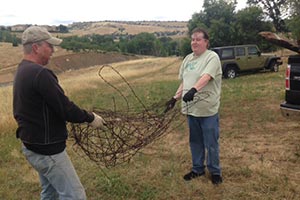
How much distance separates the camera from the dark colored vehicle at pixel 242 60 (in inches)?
754

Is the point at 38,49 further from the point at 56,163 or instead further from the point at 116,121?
the point at 116,121

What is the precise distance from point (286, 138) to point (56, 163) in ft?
16.0

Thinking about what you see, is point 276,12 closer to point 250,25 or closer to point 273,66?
point 250,25

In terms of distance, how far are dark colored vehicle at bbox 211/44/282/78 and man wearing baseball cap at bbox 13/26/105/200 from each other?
16.7 m

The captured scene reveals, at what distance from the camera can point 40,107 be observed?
2889 mm

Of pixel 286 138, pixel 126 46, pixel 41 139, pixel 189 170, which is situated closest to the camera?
A: pixel 41 139

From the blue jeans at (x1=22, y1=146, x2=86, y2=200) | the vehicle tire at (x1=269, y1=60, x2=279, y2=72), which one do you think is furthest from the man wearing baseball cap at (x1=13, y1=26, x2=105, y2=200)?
the vehicle tire at (x1=269, y1=60, x2=279, y2=72)

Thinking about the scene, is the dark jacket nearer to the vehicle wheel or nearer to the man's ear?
the man's ear

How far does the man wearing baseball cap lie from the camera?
2.83 meters

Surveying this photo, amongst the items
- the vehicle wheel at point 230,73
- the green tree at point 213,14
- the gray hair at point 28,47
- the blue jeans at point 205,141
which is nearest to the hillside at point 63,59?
the green tree at point 213,14

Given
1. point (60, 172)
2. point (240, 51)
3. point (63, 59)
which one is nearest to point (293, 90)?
point (60, 172)

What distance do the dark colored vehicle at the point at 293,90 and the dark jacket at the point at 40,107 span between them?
3.65 meters

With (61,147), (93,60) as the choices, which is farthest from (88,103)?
(93,60)

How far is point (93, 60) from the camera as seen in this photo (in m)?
74.3
